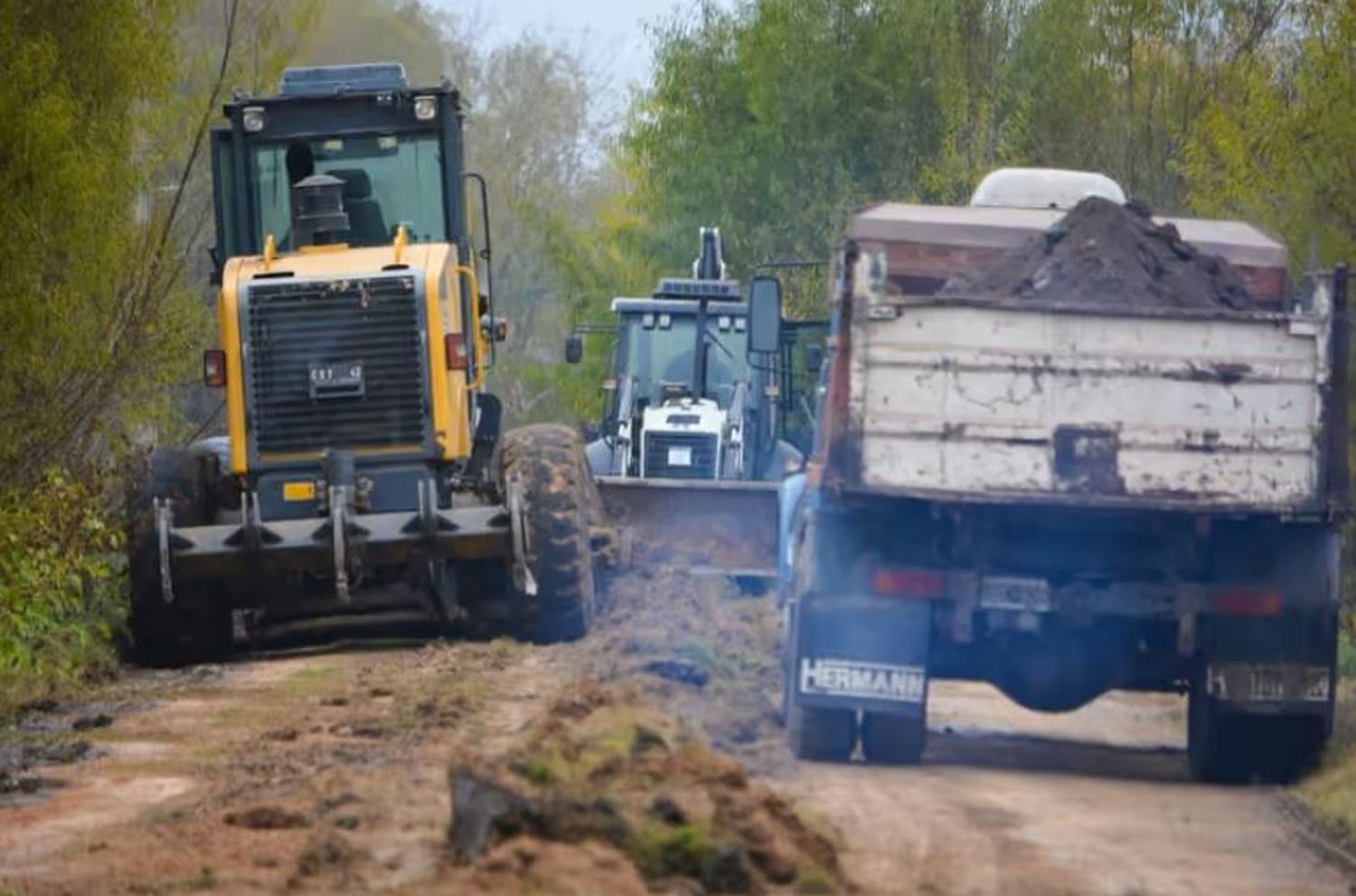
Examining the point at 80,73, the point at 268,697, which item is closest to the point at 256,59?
the point at 80,73

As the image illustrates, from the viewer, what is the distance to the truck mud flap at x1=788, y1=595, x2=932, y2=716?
13.5 m

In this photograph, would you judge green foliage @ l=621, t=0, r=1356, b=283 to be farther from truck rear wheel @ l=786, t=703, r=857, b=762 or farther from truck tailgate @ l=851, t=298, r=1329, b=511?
truck rear wheel @ l=786, t=703, r=857, b=762

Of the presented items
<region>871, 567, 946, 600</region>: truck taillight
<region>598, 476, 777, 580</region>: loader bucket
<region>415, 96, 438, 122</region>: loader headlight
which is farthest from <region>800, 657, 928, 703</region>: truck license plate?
<region>598, 476, 777, 580</region>: loader bucket

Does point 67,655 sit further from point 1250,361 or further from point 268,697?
point 1250,361

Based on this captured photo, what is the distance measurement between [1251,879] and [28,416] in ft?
33.2

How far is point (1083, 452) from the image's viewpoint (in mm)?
13195

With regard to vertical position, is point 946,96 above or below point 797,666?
above

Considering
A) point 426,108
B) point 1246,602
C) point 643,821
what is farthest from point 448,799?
point 426,108

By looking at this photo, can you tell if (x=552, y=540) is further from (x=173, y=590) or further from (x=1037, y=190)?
(x=1037, y=190)

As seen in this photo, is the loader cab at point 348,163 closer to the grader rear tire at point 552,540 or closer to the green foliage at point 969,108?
the grader rear tire at point 552,540

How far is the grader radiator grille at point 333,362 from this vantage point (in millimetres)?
16828

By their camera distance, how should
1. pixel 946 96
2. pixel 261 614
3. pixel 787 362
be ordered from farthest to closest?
1. pixel 946 96
2. pixel 787 362
3. pixel 261 614

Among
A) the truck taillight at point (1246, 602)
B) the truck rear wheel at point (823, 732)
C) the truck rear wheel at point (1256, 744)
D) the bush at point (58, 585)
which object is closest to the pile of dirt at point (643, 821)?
the truck rear wheel at point (823, 732)

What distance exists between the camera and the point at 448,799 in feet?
34.9
